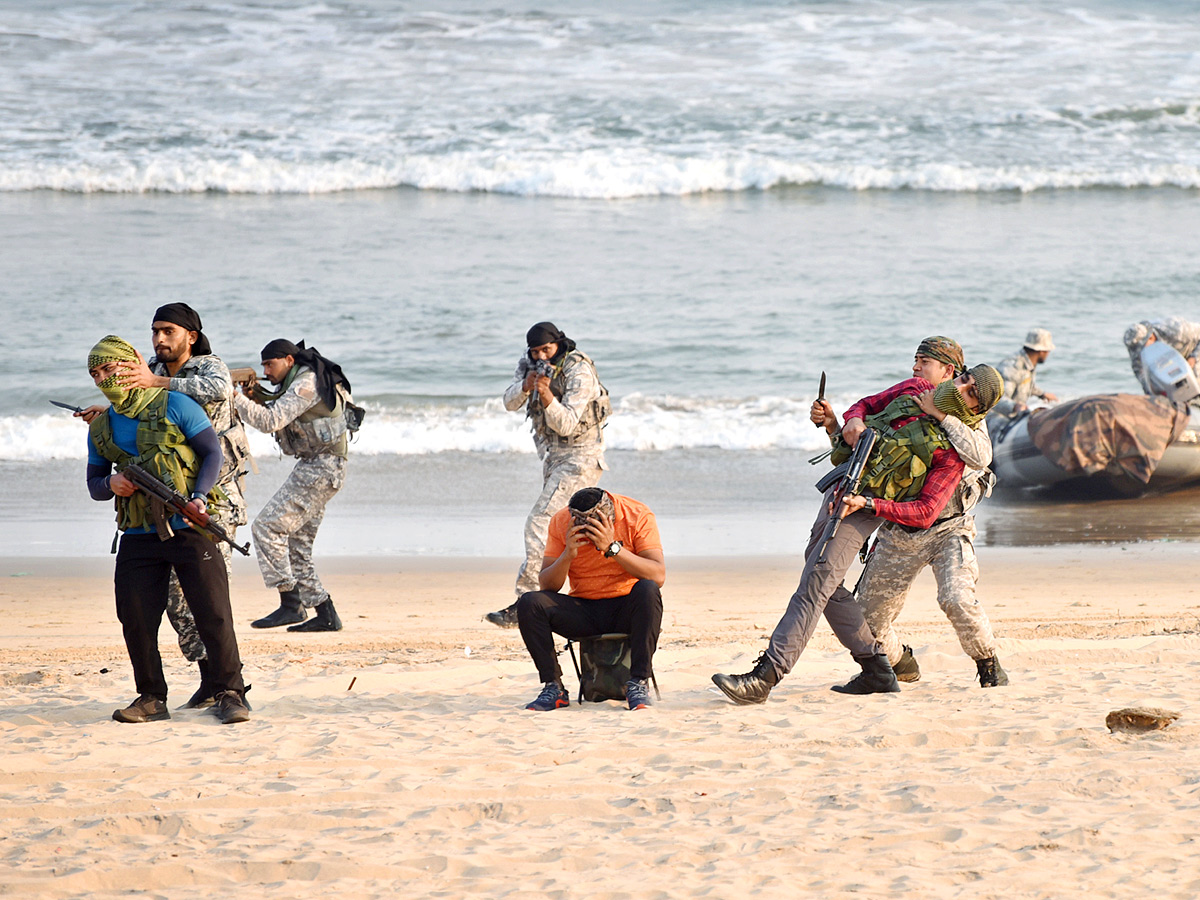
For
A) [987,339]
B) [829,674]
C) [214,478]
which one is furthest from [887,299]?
[214,478]

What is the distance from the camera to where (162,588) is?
5.06 m

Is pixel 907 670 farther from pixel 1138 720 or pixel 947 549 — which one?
pixel 1138 720

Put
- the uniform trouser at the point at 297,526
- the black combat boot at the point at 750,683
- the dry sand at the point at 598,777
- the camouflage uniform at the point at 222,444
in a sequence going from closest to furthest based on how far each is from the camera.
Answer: the dry sand at the point at 598,777 < the camouflage uniform at the point at 222,444 < the black combat boot at the point at 750,683 < the uniform trouser at the point at 297,526

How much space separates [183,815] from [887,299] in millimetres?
16037

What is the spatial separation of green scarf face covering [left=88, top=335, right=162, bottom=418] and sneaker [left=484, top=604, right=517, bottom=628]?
2.57m

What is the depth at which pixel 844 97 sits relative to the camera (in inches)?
1099

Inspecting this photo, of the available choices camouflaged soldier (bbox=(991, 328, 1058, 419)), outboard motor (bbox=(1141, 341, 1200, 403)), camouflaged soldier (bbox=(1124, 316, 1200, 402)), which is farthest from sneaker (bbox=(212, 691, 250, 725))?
outboard motor (bbox=(1141, 341, 1200, 403))

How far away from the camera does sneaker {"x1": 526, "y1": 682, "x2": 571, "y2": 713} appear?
17.6 feet

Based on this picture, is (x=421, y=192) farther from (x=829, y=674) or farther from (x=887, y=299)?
(x=829, y=674)

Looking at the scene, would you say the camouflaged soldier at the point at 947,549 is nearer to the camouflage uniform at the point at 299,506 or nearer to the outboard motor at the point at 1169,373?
the camouflage uniform at the point at 299,506

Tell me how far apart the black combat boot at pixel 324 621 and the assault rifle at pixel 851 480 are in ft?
9.86

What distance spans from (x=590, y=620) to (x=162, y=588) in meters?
1.72

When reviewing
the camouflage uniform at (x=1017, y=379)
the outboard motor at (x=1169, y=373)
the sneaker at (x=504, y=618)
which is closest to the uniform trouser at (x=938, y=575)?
the sneaker at (x=504, y=618)

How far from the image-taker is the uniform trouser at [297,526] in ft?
22.7
